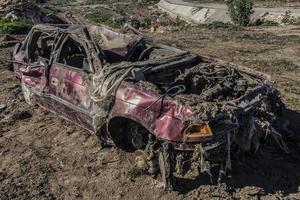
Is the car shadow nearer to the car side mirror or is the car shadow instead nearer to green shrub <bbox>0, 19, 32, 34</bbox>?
the car side mirror

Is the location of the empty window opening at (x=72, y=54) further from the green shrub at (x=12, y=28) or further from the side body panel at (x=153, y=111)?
the green shrub at (x=12, y=28)

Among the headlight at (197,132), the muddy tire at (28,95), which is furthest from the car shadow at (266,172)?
the muddy tire at (28,95)

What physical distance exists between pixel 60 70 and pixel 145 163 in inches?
83.2

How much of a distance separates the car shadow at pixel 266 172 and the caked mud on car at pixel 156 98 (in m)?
0.22

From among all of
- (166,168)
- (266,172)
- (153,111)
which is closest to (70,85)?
(153,111)

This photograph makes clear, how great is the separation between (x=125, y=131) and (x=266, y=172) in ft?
6.95

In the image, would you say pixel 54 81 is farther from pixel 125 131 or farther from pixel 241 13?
pixel 241 13

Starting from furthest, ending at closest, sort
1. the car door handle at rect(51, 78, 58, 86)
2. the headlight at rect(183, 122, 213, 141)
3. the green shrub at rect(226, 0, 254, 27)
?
the green shrub at rect(226, 0, 254, 27), the car door handle at rect(51, 78, 58, 86), the headlight at rect(183, 122, 213, 141)

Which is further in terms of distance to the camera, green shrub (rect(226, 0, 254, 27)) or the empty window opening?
green shrub (rect(226, 0, 254, 27))

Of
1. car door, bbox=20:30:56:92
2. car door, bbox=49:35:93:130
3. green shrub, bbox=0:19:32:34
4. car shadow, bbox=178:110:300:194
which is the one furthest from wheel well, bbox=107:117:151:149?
green shrub, bbox=0:19:32:34

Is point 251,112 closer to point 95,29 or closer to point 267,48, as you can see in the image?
point 95,29

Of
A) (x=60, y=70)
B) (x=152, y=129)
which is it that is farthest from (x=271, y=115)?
(x=60, y=70)

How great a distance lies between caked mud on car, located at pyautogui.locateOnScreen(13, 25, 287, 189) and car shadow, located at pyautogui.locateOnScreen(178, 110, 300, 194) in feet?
0.72

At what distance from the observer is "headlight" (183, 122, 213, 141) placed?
17.7 ft
